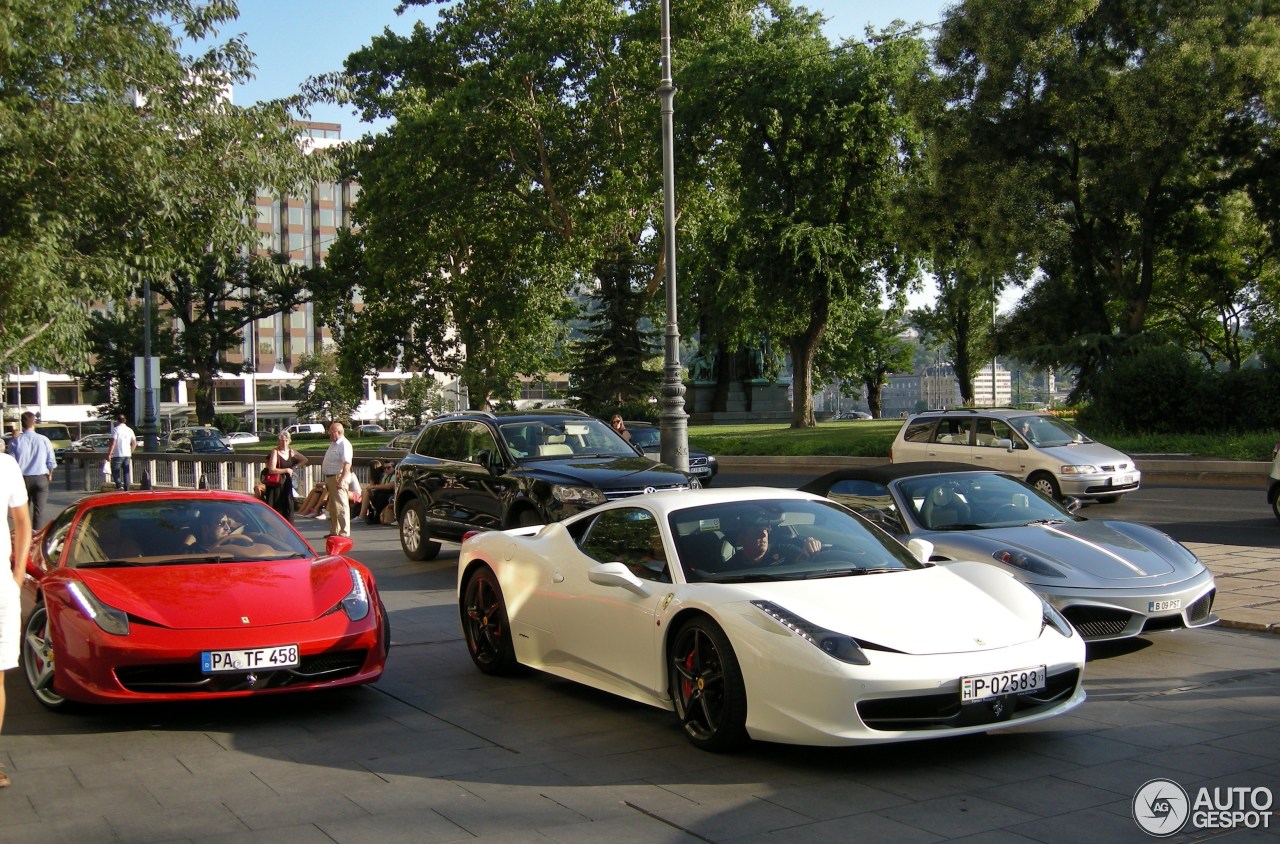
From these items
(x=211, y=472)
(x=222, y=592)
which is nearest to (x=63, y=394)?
(x=211, y=472)

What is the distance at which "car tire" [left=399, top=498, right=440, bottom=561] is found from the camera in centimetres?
1506

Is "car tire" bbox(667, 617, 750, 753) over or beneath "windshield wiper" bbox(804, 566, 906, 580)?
beneath

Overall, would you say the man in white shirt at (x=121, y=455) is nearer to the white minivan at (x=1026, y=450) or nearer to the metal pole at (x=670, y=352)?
the metal pole at (x=670, y=352)

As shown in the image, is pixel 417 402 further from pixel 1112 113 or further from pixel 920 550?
pixel 920 550

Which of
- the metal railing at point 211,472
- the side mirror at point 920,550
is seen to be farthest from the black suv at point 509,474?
the metal railing at point 211,472

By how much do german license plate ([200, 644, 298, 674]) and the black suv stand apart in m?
5.87

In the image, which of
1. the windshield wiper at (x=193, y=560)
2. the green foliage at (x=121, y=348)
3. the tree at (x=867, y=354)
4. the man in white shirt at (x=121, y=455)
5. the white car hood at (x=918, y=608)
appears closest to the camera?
the white car hood at (x=918, y=608)

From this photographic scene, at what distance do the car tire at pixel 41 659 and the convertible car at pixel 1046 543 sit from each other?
18.6 feet

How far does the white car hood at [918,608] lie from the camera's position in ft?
18.8

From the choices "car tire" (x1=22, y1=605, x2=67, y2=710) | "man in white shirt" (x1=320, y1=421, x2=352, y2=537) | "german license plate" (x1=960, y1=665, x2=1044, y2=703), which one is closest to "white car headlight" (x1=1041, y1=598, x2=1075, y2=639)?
"german license plate" (x1=960, y1=665, x2=1044, y2=703)

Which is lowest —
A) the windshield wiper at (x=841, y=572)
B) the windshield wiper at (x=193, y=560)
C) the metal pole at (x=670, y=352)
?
the windshield wiper at (x=193, y=560)

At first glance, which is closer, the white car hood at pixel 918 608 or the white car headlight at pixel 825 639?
the white car headlight at pixel 825 639

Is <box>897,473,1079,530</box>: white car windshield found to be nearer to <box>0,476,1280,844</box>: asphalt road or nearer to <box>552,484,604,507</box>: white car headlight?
<box>0,476,1280,844</box>: asphalt road

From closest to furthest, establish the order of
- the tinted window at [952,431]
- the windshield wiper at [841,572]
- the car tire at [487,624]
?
the windshield wiper at [841,572], the car tire at [487,624], the tinted window at [952,431]
